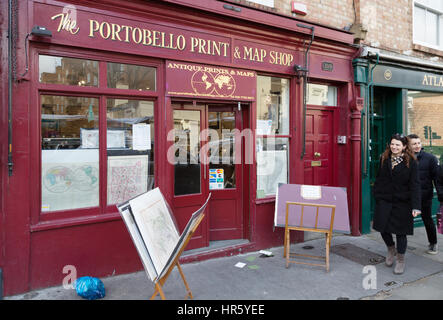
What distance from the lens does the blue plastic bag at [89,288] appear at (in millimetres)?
3721

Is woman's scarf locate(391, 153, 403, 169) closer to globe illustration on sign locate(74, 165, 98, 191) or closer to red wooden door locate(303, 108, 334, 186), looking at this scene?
red wooden door locate(303, 108, 334, 186)

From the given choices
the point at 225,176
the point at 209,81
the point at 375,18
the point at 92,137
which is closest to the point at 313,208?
the point at 225,176

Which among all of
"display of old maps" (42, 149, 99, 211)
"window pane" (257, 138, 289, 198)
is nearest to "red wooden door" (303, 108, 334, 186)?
"window pane" (257, 138, 289, 198)

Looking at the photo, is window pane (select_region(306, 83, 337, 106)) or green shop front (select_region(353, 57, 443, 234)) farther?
green shop front (select_region(353, 57, 443, 234))

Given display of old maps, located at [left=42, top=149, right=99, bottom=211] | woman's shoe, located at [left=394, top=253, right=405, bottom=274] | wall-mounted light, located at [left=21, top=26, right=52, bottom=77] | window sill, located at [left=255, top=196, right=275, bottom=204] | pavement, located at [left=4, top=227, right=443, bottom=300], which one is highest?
wall-mounted light, located at [left=21, top=26, right=52, bottom=77]

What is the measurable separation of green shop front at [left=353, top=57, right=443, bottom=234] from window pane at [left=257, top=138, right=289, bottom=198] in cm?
182

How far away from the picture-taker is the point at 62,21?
13.1 feet

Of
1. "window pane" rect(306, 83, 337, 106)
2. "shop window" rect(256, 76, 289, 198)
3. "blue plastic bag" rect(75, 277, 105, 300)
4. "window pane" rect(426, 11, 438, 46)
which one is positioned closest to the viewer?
"blue plastic bag" rect(75, 277, 105, 300)

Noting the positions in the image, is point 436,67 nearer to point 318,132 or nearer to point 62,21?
point 318,132

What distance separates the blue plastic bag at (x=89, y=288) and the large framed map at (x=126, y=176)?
1.09 metres

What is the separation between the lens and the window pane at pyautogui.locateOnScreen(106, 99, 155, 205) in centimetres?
450

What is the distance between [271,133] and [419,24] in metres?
5.37
